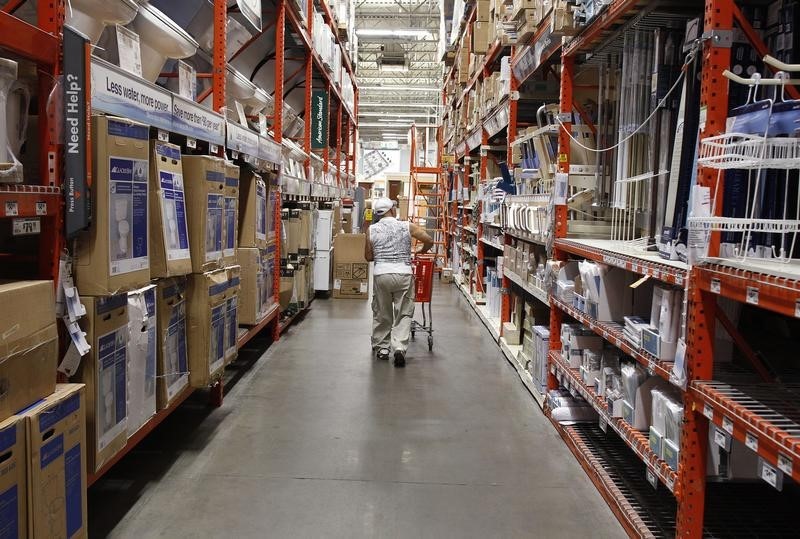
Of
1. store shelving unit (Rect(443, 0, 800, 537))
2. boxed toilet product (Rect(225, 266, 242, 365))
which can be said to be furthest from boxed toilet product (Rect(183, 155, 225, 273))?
store shelving unit (Rect(443, 0, 800, 537))

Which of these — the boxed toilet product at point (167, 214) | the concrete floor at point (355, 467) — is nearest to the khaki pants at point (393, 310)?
the concrete floor at point (355, 467)

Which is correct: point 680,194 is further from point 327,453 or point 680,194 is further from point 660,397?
point 327,453

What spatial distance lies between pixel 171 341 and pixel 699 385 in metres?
2.45

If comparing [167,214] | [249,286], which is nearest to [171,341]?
[167,214]

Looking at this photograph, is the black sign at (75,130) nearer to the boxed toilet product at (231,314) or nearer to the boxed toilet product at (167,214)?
the boxed toilet product at (167,214)

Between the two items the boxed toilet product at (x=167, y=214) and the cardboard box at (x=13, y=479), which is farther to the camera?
the boxed toilet product at (x=167, y=214)

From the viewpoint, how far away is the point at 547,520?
3.01 meters

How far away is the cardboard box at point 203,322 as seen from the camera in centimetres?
354

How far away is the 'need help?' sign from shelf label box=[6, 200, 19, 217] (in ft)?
25.7

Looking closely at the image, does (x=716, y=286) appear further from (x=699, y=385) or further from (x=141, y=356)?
(x=141, y=356)

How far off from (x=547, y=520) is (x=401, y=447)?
3.72 ft

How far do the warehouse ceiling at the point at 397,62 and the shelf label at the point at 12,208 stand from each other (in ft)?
41.2

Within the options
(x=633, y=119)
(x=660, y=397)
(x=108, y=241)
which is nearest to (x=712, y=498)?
(x=660, y=397)

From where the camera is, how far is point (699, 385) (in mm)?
2281
